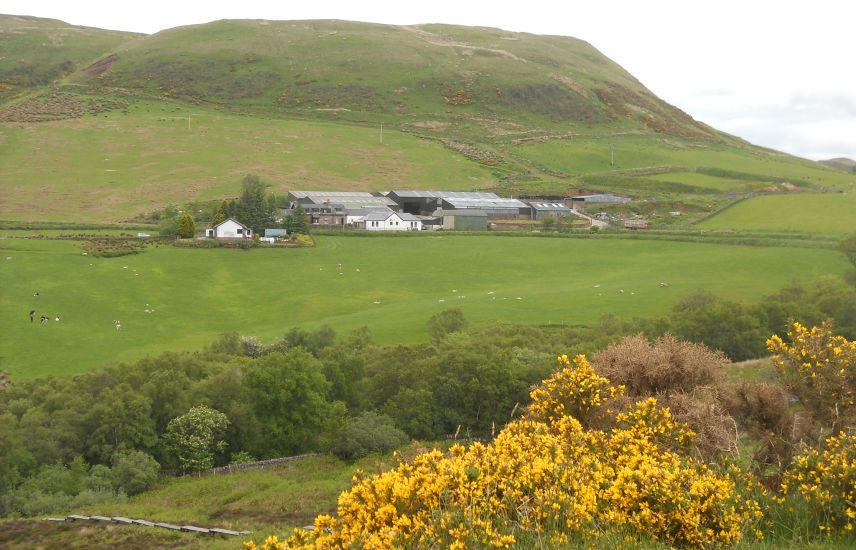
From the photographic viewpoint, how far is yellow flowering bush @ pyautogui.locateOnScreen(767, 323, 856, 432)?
49.5 feet

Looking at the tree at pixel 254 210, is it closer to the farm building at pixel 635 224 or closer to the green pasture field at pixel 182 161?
the green pasture field at pixel 182 161

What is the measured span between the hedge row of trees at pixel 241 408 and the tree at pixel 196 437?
0.20 feet

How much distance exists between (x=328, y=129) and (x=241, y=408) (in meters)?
111

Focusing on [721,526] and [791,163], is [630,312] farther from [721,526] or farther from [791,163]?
[791,163]

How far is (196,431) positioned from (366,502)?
1000 inches

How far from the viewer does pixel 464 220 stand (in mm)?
96500

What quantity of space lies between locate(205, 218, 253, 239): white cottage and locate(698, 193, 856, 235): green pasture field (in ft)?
172

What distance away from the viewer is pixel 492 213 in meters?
101

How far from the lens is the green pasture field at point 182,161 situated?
9956 centimetres

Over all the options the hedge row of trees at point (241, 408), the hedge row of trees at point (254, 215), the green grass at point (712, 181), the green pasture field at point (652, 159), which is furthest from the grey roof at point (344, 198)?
Result: the hedge row of trees at point (241, 408)

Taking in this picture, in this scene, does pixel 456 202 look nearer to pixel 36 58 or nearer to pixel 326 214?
pixel 326 214

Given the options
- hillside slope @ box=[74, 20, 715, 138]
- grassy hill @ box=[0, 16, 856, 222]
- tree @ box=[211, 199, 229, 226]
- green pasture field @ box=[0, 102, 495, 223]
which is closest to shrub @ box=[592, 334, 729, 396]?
tree @ box=[211, 199, 229, 226]

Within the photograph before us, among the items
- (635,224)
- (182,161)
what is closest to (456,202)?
(635,224)

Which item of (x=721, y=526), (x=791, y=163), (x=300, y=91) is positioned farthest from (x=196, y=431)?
(x=791, y=163)
